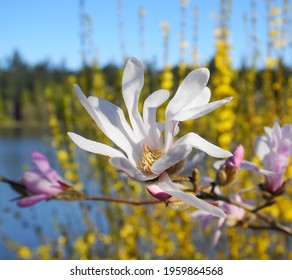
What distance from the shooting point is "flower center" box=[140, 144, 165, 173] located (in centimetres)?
33

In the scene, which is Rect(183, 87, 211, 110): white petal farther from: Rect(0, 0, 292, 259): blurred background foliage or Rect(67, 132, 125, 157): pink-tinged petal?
Rect(0, 0, 292, 259): blurred background foliage

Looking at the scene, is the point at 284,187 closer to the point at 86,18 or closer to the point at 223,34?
the point at 223,34

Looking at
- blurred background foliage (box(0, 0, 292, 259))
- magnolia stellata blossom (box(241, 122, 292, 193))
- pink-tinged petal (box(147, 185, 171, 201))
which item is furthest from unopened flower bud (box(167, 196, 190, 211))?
blurred background foliage (box(0, 0, 292, 259))

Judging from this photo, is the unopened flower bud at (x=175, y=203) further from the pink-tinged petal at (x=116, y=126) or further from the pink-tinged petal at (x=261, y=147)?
the pink-tinged petal at (x=261, y=147)

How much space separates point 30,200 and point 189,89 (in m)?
0.21

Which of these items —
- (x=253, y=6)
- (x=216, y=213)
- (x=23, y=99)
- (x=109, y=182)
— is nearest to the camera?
(x=216, y=213)

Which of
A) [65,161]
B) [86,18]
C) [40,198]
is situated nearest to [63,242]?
[65,161]

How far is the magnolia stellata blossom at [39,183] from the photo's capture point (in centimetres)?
43

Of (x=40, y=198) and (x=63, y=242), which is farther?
(x=63, y=242)

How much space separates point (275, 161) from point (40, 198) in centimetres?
23

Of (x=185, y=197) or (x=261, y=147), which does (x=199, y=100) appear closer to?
(x=185, y=197)

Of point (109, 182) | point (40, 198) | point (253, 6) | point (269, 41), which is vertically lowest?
point (109, 182)

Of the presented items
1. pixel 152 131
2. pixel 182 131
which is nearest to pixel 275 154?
pixel 152 131

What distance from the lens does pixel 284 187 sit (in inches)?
17.5
